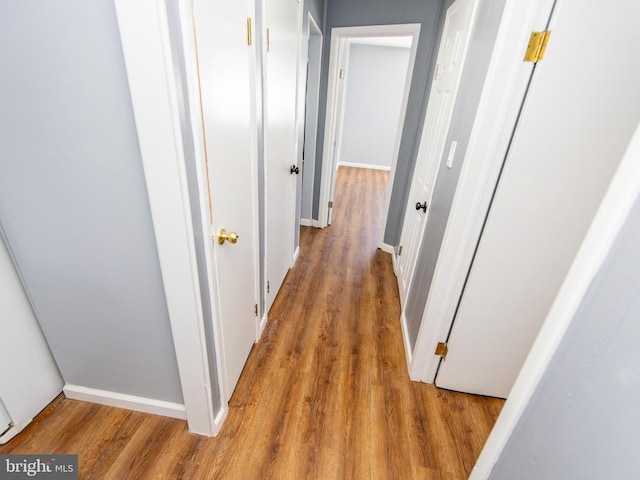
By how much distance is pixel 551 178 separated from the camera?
1.12 metres

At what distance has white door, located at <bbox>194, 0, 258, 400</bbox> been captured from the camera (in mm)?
922

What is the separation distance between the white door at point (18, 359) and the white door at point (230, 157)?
80 cm

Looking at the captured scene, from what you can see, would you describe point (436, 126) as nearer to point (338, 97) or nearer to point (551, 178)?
point (551, 178)

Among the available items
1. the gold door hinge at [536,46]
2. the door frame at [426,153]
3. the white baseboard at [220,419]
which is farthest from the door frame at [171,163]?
the door frame at [426,153]

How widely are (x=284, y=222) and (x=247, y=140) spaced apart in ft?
3.16

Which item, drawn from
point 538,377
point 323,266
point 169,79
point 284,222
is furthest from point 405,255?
point 169,79

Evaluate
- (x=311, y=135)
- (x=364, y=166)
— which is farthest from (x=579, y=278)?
(x=364, y=166)

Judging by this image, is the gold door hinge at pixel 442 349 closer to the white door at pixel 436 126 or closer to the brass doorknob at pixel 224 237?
Answer: the white door at pixel 436 126

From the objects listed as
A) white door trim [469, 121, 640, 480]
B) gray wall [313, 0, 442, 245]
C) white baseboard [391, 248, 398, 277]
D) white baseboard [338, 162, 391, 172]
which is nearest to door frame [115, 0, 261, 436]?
white door trim [469, 121, 640, 480]

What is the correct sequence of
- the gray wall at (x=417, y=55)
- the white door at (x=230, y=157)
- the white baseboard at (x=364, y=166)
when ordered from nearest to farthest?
the white door at (x=230, y=157) → the gray wall at (x=417, y=55) → the white baseboard at (x=364, y=166)

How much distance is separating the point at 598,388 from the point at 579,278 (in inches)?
8.3

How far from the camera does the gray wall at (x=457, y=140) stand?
4.00 feet

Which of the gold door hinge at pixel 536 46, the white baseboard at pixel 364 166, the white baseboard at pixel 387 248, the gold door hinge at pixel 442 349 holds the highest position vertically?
the gold door hinge at pixel 536 46

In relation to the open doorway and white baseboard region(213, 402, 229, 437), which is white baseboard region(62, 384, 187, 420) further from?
the open doorway
